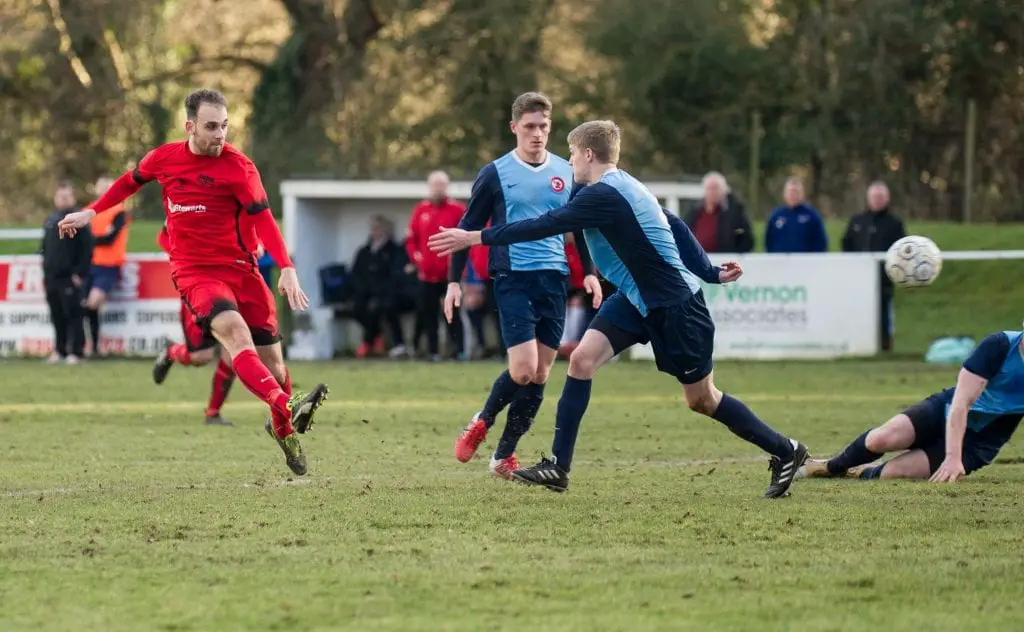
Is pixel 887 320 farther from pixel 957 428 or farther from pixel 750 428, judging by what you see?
pixel 750 428

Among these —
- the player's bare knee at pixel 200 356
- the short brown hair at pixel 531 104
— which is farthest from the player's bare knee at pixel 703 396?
the player's bare knee at pixel 200 356

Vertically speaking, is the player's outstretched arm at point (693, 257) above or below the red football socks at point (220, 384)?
above

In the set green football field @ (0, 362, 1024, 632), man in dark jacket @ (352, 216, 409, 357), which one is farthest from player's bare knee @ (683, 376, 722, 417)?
man in dark jacket @ (352, 216, 409, 357)

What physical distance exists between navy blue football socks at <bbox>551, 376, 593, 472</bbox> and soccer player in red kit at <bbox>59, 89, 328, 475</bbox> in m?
1.35

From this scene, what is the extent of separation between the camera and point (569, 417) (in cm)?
849

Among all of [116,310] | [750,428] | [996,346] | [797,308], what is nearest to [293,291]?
[750,428]

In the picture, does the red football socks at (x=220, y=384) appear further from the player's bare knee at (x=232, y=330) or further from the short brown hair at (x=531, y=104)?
the short brown hair at (x=531, y=104)

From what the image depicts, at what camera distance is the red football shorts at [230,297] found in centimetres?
902

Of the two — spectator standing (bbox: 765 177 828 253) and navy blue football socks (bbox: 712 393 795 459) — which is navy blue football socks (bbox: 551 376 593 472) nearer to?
navy blue football socks (bbox: 712 393 795 459)

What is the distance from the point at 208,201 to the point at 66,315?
11329 millimetres

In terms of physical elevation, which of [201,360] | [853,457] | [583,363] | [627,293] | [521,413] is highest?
[627,293]

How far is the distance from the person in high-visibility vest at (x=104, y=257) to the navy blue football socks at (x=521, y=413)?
11.8 m

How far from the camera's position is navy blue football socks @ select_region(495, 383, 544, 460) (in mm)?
9336

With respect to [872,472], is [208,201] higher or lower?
higher
